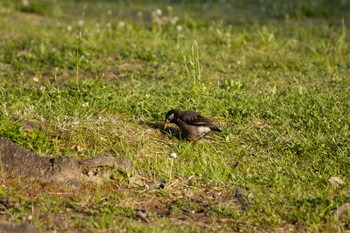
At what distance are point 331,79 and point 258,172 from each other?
9.80ft

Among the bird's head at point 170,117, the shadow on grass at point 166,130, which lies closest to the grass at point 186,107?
the shadow on grass at point 166,130

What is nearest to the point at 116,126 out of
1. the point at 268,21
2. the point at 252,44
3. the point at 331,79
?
the point at 331,79

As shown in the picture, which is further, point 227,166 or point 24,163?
point 227,166

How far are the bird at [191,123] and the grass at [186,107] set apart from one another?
0.42ft

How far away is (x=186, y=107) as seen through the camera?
307 inches

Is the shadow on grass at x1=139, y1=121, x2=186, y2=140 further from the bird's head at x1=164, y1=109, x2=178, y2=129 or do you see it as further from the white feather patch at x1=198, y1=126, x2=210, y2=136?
the white feather patch at x1=198, y1=126, x2=210, y2=136

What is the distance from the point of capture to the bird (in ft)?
22.4

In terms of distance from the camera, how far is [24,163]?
5938 millimetres

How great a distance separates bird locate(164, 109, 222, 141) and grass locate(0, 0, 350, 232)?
127 millimetres

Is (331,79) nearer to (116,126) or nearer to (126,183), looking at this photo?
(116,126)

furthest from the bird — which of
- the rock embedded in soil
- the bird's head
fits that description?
the rock embedded in soil

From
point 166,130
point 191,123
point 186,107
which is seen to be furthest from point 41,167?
point 186,107

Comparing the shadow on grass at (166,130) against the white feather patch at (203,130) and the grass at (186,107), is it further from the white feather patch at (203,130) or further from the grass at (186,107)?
the white feather patch at (203,130)

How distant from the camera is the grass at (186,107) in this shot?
5625mm
